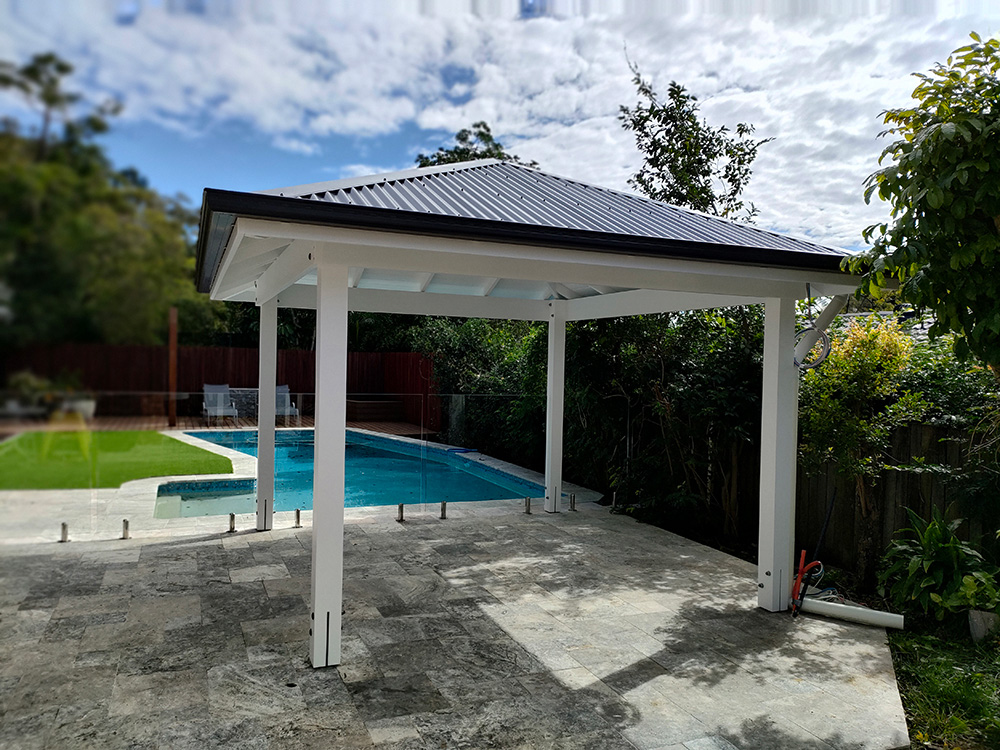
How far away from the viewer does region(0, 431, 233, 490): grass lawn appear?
1.02m

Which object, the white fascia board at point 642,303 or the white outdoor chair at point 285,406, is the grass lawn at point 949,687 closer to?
the white fascia board at point 642,303

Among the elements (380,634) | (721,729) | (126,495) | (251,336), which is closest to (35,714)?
(380,634)

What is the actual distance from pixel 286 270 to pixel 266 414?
2773 millimetres

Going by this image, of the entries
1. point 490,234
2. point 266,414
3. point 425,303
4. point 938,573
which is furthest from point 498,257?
point 266,414

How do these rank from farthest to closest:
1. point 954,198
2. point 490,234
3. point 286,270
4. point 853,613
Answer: point 286,270
point 853,613
point 490,234
point 954,198

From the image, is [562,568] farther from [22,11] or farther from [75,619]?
[22,11]

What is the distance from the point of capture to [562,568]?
6.88 m

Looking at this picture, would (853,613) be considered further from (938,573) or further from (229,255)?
(229,255)

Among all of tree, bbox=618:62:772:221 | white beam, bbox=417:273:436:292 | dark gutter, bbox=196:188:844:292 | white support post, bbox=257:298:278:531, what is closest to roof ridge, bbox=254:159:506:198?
dark gutter, bbox=196:188:844:292

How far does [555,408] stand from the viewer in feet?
31.4

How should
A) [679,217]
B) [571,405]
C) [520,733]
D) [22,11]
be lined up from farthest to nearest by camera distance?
[571,405] → [679,217] → [520,733] → [22,11]

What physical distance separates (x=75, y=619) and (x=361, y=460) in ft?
14.4

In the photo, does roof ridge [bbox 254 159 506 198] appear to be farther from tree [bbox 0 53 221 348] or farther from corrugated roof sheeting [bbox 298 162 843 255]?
tree [bbox 0 53 221 348]

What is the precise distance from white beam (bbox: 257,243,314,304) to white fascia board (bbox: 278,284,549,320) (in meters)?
0.51
